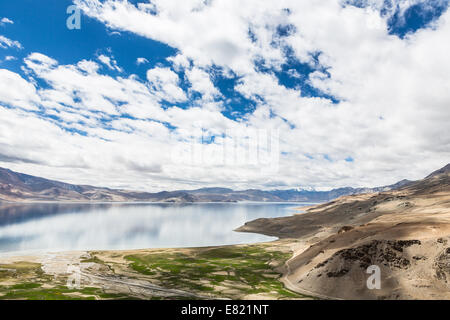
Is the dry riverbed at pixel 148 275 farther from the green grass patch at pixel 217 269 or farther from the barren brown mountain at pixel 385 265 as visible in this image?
the barren brown mountain at pixel 385 265

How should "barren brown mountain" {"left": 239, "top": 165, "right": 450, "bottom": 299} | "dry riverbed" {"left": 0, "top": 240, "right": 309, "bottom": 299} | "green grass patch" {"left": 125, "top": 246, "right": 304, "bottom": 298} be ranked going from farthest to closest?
"green grass patch" {"left": 125, "top": 246, "right": 304, "bottom": 298} → "dry riverbed" {"left": 0, "top": 240, "right": 309, "bottom": 299} → "barren brown mountain" {"left": 239, "top": 165, "right": 450, "bottom": 299}

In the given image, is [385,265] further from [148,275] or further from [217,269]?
[148,275]

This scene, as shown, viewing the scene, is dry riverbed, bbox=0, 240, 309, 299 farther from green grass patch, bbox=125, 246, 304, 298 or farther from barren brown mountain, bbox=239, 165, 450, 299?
barren brown mountain, bbox=239, 165, 450, 299

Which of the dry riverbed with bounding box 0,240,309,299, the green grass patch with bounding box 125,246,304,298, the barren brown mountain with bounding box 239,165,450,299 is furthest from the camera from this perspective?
the green grass patch with bounding box 125,246,304,298

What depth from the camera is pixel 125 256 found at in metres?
119

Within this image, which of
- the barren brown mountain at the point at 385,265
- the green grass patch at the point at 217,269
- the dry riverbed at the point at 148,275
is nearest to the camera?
the barren brown mountain at the point at 385,265

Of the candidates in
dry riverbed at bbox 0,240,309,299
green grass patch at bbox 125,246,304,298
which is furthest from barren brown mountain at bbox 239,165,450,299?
green grass patch at bbox 125,246,304,298

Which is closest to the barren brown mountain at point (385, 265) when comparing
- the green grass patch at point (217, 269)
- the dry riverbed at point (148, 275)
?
the dry riverbed at point (148, 275)

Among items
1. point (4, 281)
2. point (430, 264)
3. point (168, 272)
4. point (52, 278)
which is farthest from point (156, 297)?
point (430, 264)

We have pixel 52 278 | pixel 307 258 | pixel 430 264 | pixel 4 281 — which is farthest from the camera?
pixel 307 258

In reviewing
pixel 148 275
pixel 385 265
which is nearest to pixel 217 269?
pixel 148 275

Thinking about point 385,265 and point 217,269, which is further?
point 217,269
